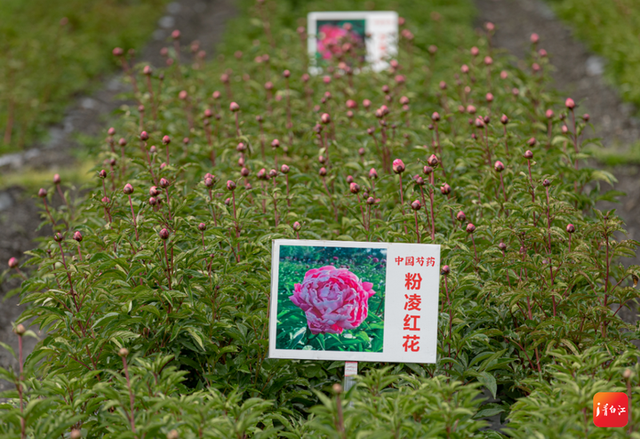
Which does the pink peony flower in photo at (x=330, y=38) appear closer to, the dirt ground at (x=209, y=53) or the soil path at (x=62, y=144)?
the soil path at (x=62, y=144)

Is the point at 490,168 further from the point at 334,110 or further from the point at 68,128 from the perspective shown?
the point at 68,128

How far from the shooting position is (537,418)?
2.00 meters

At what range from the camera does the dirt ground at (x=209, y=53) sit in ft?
15.3

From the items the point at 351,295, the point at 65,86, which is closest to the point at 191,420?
the point at 351,295

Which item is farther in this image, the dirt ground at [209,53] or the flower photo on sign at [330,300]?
the dirt ground at [209,53]

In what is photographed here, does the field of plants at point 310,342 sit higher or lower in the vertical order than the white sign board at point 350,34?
lower

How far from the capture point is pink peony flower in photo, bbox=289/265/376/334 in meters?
2.25

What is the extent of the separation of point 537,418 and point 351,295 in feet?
2.55

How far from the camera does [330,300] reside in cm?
225

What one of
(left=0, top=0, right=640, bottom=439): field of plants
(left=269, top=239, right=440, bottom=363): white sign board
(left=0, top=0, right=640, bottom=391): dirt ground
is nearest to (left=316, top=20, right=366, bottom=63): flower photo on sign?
(left=0, top=0, right=640, bottom=439): field of plants

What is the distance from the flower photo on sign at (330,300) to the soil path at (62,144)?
1.49 meters

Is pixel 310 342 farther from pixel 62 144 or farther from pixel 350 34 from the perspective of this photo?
pixel 62 144

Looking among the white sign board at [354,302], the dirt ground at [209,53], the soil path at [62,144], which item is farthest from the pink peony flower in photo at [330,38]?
the white sign board at [354,302]

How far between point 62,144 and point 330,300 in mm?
5193
